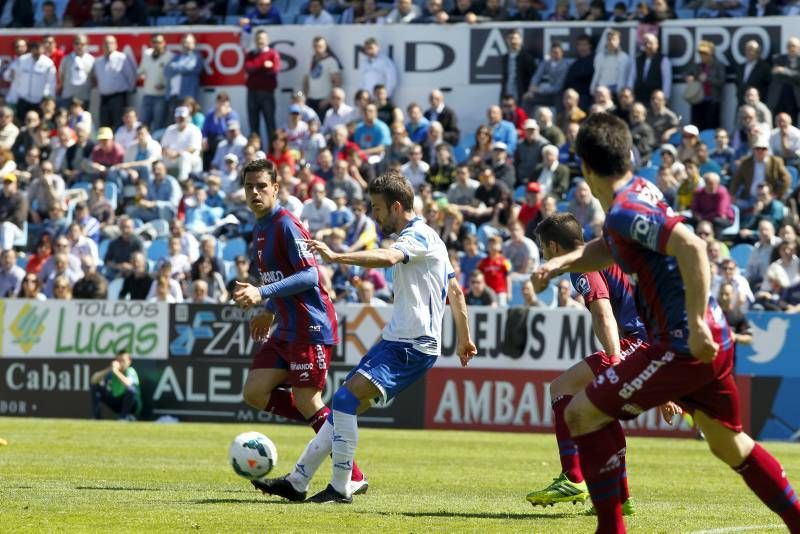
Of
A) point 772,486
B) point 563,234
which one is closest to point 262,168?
point 563,234

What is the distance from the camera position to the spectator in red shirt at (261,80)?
30844 mm

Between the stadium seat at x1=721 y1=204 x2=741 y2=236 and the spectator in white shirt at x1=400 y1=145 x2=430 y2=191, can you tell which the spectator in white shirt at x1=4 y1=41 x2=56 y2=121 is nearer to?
the spectator in white shirt at x1=400 y1=145 x2=430 y2=191

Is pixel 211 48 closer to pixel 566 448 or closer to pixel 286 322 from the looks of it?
pixel 286 322

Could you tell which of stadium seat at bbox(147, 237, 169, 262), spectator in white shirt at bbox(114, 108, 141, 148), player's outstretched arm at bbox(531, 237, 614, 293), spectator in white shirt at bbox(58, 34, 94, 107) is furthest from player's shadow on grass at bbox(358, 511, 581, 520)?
spectator in white shirt at bbox(58, 34, 94, 107)

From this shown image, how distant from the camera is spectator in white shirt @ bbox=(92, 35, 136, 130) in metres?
32.3

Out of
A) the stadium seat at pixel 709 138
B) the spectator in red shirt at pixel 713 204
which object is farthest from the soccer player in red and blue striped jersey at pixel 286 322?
the stadium seat at pixel 709 138

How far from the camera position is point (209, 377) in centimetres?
2400

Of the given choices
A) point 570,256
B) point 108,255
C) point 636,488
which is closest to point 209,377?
point 108,255

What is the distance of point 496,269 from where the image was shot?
79.1 ft

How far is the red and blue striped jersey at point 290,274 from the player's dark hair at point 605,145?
13.1 ft

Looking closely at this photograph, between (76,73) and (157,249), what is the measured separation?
641cm

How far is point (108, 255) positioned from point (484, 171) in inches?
269

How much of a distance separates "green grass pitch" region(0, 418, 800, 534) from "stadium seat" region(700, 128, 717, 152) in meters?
7.91

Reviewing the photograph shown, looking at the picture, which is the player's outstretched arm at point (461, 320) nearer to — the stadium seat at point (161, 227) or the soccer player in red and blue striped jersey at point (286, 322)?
the soccer player in red and blue striped jersey at point (286, 322)
